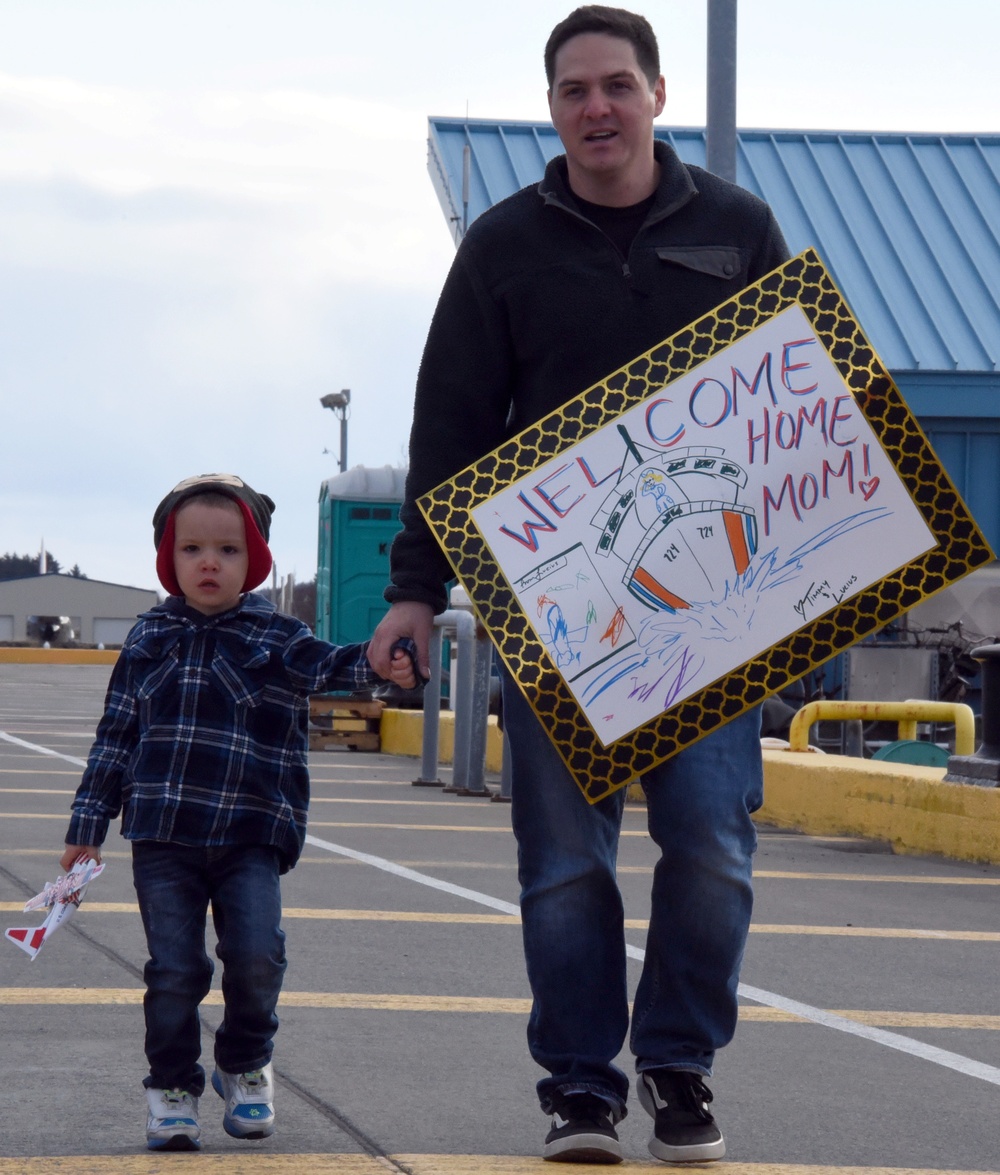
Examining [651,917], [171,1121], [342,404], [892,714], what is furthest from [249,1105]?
[342,404]

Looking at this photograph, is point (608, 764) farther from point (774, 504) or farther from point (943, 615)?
point (943, 615)

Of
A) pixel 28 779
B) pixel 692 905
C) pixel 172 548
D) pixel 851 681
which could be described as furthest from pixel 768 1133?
pixel 851 681

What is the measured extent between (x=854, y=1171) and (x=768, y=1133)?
31 cm

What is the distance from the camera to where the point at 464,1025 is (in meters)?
4.60

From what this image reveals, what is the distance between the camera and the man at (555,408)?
3.31 meters

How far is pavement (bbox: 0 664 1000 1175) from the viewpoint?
3.39m

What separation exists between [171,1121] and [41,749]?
12639 mm

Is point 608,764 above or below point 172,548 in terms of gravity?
below

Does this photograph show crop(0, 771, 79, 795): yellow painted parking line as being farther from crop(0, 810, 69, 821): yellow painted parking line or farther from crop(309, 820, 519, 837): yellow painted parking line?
crop(309, 820, 519, 837): yellow painted parking line

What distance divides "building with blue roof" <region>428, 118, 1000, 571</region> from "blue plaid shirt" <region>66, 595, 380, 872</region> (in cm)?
1439

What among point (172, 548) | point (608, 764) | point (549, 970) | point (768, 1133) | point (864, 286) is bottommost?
point (768, 1133)

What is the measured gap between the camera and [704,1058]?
3320 millimetres

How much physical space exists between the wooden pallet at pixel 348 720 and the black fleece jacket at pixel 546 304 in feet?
44.2

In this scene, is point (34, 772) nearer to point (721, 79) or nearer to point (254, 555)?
point (721, 79)
